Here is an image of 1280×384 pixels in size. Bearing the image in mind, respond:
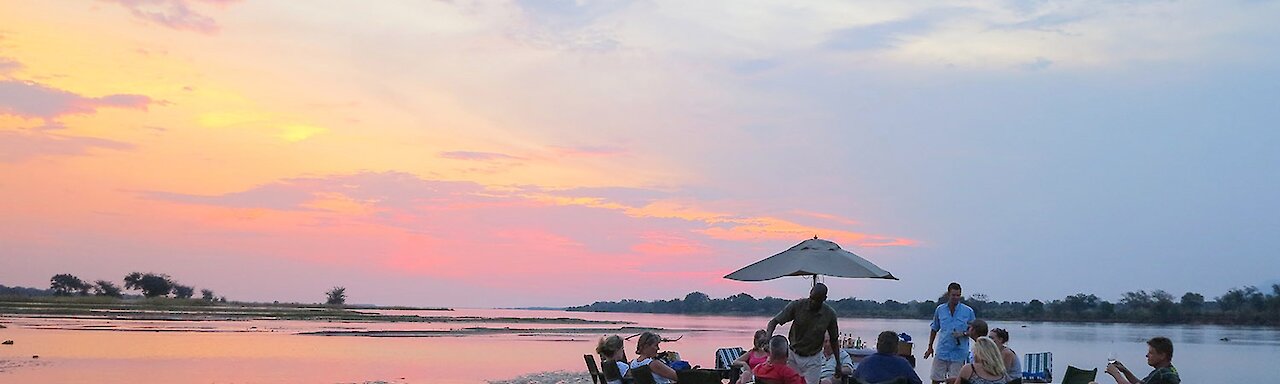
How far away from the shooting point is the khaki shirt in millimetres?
9516

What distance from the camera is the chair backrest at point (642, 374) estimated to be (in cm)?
877

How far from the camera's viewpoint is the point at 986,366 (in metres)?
7.89

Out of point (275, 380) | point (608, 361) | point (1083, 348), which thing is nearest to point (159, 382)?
point (275, 380)

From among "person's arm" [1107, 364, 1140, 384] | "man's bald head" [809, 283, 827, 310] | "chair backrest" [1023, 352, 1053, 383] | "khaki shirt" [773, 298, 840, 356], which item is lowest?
"chair backrest" [1023, 352, 1053, 383]

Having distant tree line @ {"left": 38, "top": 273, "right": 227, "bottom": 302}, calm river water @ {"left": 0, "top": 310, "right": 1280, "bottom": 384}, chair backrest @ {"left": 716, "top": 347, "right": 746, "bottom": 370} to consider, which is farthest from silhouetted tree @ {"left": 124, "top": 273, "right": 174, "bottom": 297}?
chair backrest @ {"left": 716, "top": 347, "right": 746, "bottom": 370}

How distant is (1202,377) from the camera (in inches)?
1142

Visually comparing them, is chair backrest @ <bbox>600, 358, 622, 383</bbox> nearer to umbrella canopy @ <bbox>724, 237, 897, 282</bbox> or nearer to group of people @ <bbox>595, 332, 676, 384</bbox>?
group of people @ <bbox>595, 332, 676, 384</bbox>

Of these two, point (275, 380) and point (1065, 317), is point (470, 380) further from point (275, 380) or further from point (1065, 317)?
point (1065, 317)

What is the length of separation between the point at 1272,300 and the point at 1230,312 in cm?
510

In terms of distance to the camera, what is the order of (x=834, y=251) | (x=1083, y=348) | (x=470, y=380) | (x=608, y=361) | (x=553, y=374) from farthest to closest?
(x=1083, y=348), (x=553, y=374), (x=470, y=380), (x=834, y=251), (x=608, y=361)

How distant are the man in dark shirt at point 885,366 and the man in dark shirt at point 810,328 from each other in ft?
1.77

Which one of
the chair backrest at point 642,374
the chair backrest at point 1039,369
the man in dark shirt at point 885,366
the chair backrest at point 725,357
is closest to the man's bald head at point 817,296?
the man in dark shirt at point 885,366

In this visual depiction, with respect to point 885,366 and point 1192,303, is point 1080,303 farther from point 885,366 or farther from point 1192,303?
point 885,366

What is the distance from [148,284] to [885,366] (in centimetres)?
11879
